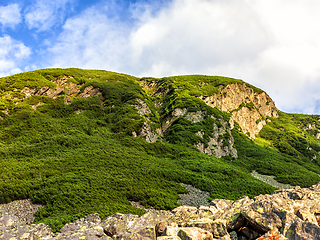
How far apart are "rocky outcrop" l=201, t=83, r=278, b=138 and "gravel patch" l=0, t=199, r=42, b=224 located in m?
91.0

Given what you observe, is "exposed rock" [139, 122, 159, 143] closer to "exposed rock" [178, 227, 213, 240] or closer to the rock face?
the rock face

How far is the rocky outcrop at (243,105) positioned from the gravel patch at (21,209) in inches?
3582

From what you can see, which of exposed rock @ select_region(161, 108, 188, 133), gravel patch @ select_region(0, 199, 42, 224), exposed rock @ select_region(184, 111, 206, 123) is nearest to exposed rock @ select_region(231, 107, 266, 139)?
exposed rock @ select_region(184, 111, 206, 123)

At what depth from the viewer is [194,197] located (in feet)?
101

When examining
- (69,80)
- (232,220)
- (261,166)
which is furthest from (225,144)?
(69,80)

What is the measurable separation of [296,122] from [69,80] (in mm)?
173974

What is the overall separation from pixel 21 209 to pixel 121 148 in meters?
26.1

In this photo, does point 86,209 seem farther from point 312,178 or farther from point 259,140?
point 259,140

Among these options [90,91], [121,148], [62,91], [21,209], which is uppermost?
[90,91]

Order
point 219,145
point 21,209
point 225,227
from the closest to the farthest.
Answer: point 225,227
point 21,209
point 219,145

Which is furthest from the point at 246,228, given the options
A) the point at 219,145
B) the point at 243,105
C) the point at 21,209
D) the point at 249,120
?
the point at 243,105

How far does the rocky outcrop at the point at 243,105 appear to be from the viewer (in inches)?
4370

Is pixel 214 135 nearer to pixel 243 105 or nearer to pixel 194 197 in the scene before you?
pixel 194 197

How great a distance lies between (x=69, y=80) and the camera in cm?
8681
